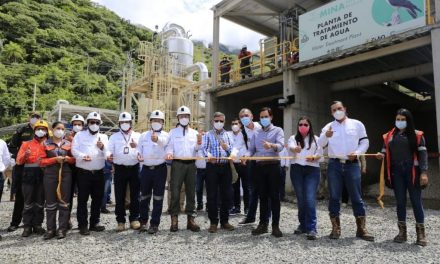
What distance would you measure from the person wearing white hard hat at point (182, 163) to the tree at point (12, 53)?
1691 inches

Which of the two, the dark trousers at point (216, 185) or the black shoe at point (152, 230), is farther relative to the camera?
the dark trousers at point (216, 185)

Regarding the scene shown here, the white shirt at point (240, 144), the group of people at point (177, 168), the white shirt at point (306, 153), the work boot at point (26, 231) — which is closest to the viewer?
the group of people at point (177, 168)

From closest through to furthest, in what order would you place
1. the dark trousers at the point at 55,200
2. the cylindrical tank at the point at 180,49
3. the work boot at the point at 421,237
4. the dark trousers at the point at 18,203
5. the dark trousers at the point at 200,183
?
the work boot at the point at 421,237, the dark trousers at the point at 55,200, the dark trousers at the point at 18,203, the dark trousers at the point at 200,183, the cylindrical tank at the point at 180,49

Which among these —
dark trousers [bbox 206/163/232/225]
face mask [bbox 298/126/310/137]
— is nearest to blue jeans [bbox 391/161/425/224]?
face mask [bbox 298/126/310/137]

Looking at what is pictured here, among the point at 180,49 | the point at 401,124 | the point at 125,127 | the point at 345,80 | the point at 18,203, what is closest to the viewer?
the point at 401,124

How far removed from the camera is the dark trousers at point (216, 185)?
5.24 metres

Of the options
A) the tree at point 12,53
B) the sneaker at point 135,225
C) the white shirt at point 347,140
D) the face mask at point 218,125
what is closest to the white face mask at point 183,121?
the face mask at point 218,125

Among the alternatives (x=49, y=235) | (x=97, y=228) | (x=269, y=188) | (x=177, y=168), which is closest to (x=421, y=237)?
(x=269, y=188)

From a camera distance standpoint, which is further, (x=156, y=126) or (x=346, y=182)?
(x=156, y=126)

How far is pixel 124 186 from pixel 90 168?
581 mm

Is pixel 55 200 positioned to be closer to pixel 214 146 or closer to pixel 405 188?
pixel 214 146

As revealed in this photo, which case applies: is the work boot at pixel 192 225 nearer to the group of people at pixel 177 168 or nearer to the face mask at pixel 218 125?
the group of people at pixel 177 168

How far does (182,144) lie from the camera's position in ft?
17.3

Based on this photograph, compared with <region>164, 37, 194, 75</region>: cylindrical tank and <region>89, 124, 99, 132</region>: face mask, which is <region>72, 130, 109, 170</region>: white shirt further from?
<region>164, 37, 194, 75</region>: cylindrical tank
